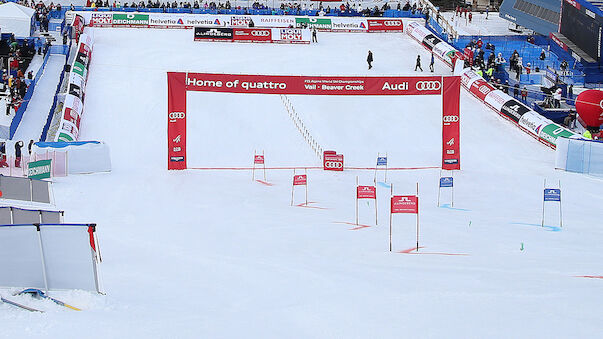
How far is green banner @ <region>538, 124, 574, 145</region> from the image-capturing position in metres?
32.0

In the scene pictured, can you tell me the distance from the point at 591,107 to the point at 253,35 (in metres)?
18.5

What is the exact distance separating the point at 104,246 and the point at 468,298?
6556 mm

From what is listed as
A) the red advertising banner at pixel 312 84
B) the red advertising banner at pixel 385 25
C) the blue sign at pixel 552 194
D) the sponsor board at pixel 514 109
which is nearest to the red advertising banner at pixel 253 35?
the red advertising banner at pixel 385 25

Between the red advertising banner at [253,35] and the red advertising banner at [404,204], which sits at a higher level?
the red advertising banner at [253,35]

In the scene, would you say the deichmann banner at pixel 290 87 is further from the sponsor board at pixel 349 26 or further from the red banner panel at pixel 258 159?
the sponsor board at pixel 349 26

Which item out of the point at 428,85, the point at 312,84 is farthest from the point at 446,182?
the point at 312,84

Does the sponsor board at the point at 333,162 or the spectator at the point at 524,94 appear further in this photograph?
the spectator at the point at 524,94

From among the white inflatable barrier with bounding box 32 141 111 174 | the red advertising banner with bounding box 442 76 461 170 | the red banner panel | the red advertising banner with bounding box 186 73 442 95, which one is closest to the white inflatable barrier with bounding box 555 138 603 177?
the red advertising banner with bounding box 442 76 461 170

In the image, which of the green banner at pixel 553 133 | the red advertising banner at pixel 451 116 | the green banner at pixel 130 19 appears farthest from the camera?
the green banner at pixel 130 19

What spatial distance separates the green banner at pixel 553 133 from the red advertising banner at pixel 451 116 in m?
4.49

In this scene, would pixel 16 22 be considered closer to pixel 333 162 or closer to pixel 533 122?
pixel 333 162

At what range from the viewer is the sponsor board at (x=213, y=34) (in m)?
46.9

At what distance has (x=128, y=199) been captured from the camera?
77.9 feet

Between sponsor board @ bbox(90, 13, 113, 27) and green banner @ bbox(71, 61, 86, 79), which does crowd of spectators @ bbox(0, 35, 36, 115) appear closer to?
green banner @ bbox(71, 61, 86, 79)
